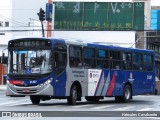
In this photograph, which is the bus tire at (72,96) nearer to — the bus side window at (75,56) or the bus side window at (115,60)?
the bus side window at (75,56)

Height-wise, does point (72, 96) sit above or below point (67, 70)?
below

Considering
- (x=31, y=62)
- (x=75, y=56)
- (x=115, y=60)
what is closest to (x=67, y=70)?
(x=75, y=56)

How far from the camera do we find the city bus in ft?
73.1

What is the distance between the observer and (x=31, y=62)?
73.2 feet

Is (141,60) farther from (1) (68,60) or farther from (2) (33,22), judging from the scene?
(2) (33,22)

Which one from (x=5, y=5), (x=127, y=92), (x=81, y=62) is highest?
(x=5, y=5)

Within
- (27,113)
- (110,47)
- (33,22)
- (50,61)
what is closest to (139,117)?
(27,113)

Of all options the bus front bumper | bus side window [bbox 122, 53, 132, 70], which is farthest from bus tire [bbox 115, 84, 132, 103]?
the bus front bumper

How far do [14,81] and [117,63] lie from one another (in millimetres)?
6805

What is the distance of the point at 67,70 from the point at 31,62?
6.02ft

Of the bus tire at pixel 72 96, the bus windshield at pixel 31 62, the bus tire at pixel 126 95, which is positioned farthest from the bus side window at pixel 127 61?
the bus windshield at pixel 31 62

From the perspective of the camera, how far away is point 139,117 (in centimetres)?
1789

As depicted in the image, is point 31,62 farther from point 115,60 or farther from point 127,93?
point 127,93

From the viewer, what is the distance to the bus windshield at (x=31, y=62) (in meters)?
22.3
